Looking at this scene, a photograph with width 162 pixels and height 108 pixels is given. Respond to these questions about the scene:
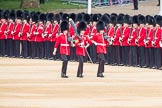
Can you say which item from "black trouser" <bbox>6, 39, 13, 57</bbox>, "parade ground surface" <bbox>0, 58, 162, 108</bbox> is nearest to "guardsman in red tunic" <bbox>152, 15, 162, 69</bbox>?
"parade ground surface" <bbox>0, 58, 162, 108</bbox>

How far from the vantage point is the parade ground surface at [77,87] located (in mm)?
19583

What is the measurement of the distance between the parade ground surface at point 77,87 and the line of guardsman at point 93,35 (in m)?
0.61

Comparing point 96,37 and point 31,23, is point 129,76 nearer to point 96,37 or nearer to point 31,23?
point 96,37

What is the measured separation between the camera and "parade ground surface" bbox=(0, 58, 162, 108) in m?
19.6

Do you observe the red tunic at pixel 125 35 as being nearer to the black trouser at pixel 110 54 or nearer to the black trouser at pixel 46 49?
the black trouser at pixel 110 54

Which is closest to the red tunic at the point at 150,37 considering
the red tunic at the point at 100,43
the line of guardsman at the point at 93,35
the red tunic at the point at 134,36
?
the line of guardsman at the point at 93,35

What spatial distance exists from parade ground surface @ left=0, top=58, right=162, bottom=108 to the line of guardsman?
61cm

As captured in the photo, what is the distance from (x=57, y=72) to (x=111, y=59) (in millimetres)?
2954

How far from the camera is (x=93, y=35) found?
88.5ft

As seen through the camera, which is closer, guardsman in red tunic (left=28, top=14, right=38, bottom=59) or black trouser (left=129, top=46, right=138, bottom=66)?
black trouser (left=129, top=46, right=138, bottom=66)

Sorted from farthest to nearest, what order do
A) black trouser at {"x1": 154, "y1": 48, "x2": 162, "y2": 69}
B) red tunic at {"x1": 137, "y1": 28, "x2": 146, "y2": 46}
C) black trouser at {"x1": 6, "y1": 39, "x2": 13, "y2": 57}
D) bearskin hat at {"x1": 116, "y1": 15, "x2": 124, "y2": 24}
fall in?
black trouser at {"x1": 6, "y1": 39, "x2": 13, "y2": 57}
bearskin hat at {"x1": 116, "y1": 15, "x2": 124, "y2": 24}
red tunic at {"x1": 137, "y1": 28, "x2": 146, "y2": 46}
black trouser at {"x1": 154, "y1": 48, "x2": 162, "y2": 69}

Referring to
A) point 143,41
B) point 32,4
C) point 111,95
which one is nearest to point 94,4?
point 32,4

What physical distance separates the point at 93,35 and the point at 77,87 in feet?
16.7

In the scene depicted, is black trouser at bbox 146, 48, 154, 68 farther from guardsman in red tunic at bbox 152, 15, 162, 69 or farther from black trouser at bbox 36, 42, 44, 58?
black trouser at bbox 36, 42, 44, 58
